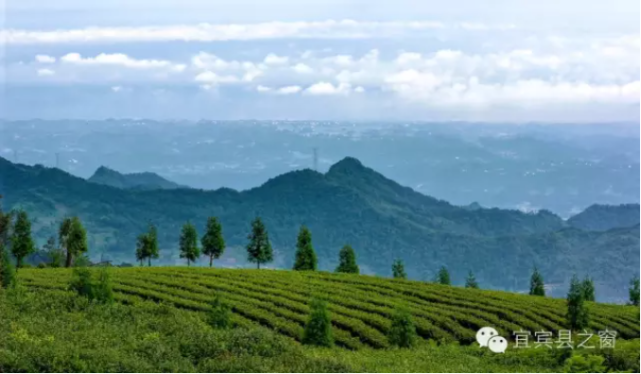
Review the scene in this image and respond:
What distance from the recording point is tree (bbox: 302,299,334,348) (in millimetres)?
22875

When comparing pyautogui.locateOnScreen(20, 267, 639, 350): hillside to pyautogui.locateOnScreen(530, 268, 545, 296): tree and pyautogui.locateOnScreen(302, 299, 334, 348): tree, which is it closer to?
pyautogui.locateOnScreen(302, 299, 334, 348): tree

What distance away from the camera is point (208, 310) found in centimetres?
2541

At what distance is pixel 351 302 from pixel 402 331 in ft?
17.5

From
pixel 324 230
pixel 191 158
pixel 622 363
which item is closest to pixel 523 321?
pixel 622 363

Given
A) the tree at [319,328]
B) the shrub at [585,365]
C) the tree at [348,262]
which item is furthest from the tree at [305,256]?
the shrub at [585,365]

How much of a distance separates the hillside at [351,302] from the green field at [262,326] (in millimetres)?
47

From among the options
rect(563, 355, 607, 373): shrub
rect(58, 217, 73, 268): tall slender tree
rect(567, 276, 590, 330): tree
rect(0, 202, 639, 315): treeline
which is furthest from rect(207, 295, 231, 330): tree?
rect(58, 217, 73, 268): tall slender tree

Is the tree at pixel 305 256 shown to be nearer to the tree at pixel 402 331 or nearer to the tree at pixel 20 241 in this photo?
the tree at pixel 20 241

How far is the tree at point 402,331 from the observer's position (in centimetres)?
2459

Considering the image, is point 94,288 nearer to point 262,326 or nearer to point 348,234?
point 262,326

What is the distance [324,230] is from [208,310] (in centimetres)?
16675

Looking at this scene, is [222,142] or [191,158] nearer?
[222,142]

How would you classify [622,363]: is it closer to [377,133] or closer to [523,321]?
[523,321]

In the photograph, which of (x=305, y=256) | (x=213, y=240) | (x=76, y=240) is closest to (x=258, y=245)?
(x=213, y=240)
